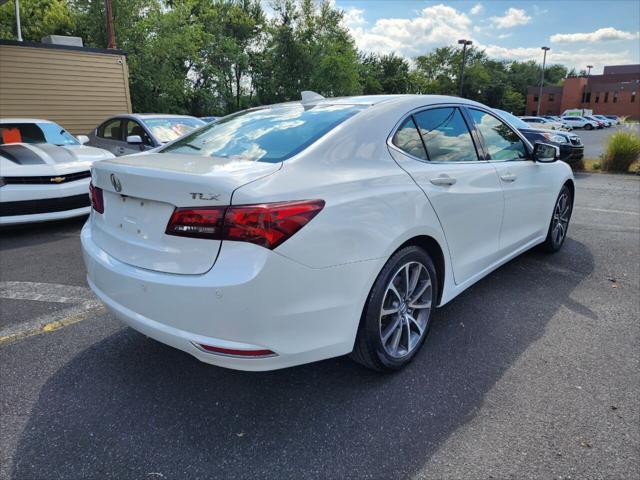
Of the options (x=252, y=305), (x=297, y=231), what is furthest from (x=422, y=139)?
(x=252, y=305)

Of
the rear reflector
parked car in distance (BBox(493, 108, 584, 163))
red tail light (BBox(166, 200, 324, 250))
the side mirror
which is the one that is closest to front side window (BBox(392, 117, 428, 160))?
red tail light (BBox(166, 200, 324, 250))

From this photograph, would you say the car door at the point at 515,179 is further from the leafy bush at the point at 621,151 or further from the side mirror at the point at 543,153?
the leafy bush at the point at 621,151

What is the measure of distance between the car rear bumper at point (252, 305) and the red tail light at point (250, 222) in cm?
5

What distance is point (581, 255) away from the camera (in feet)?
16.2

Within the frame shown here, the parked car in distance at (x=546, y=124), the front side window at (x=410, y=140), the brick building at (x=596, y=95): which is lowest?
the front side window at (x=410, y=140)

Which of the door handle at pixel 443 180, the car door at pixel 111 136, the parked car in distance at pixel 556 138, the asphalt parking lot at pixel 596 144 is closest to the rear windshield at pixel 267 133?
the door handle at pixel 443 180

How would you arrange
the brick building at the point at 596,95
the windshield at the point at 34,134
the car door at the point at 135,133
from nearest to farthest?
the windshield at the point at 34,134 < the car door at the point at 135,133 < the brick building at the point at 596,95

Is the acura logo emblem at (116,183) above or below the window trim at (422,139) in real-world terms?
below

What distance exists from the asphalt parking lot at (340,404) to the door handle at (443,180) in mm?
1064

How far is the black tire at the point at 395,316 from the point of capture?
7.75 feet

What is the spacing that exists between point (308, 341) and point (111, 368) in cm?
139

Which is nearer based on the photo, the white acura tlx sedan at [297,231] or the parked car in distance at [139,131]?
the white acura tlx sedan at [297,231]

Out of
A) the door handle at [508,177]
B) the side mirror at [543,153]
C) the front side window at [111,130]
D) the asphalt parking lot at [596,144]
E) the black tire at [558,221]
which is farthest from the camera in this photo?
the asphalt parking lot at [596,144]

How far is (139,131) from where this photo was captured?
8125mm
